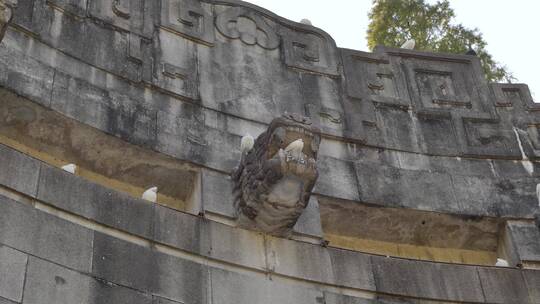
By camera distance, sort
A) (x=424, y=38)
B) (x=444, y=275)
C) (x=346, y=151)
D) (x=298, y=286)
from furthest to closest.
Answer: (x=424, y=38)
(x=346, y=151)
(x=444, y=275)
(x=298, y=286)

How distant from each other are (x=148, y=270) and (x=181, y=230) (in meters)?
0.87

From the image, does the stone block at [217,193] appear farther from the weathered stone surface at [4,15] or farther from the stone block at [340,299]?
the weathered stone surface at [4,15]

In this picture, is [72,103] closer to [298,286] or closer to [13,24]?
[13,24]

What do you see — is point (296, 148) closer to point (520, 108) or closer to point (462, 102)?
point (462, 102)

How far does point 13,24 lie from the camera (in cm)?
1302

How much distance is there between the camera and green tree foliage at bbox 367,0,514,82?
2156cm

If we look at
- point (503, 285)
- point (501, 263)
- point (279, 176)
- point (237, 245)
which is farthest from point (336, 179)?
point (503, 285)

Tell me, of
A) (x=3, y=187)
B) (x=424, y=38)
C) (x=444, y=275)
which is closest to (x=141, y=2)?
(x=3, y=187)

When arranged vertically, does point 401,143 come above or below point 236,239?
above

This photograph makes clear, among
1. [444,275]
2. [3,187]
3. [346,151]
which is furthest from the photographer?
[346,151]

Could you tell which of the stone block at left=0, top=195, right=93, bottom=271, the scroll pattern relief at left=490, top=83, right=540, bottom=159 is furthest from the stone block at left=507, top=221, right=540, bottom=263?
the stone block at left=0, top=195, right=93, bottom=271

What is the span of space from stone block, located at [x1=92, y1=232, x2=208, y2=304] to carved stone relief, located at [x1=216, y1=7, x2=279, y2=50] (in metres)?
4.57

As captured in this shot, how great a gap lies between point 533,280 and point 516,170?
2155mm

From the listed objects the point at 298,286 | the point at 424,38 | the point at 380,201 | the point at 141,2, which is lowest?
the point at 298,286
